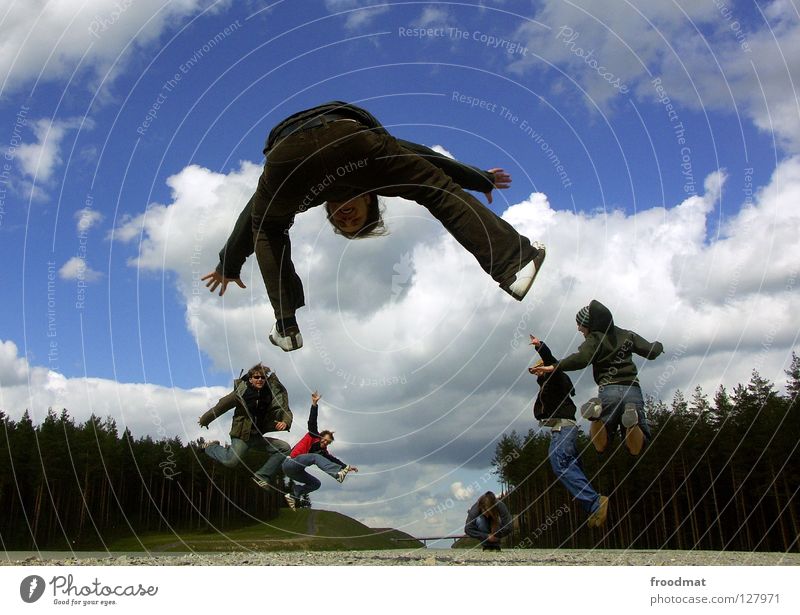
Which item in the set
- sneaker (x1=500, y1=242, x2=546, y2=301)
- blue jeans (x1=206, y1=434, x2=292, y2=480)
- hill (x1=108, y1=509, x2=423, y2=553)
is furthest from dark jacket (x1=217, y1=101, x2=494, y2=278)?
hill (x1=108, y1=509, x2=423, y2=553)

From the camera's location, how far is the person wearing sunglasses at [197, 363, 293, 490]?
12008 millimetres

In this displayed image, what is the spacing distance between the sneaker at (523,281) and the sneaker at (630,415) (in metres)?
4.36

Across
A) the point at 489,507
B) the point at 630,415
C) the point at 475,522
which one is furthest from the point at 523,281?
the point at 475,522

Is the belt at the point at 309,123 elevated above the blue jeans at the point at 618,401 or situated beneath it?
elevated above

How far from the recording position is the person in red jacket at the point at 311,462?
1236 centimetres

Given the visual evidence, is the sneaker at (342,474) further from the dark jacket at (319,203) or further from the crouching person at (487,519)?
the crouching person at (487,519)

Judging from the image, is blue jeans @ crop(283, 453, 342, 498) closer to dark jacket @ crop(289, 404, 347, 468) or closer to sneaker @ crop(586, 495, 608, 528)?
dark jacket @ crop(289, 404, 347, 468)

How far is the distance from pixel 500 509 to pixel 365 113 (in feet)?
34.0

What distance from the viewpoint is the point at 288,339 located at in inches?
410

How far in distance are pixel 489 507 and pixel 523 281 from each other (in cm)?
958

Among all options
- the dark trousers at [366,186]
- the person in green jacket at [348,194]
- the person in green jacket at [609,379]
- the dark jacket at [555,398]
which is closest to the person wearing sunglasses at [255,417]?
the person in green jacket at [348,194]

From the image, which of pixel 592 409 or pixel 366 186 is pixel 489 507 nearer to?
pixel 592 409

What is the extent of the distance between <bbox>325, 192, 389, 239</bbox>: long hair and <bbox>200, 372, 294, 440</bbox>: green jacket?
2.89 m
